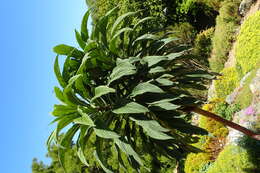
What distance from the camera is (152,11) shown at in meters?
14.5

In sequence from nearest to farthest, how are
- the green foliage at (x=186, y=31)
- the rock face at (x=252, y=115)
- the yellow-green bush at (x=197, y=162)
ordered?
the rock face at (x=252, y=115) < the yellow-green bush at (x=197, y=162) < the green foliage at (x=186, y=31)

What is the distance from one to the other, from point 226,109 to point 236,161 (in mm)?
2957

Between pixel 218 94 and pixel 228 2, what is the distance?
3314 millimetres

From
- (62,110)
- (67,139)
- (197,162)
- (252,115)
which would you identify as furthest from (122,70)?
(197,162)

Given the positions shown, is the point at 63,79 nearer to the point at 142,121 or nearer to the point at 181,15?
the point at 142,121

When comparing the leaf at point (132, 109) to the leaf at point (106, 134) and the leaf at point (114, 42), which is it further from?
the leaf at point (114, 42)

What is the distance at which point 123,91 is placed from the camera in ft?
12.2

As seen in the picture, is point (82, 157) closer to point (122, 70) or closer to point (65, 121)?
point (65, 121)

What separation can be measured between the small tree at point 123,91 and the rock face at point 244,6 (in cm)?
664

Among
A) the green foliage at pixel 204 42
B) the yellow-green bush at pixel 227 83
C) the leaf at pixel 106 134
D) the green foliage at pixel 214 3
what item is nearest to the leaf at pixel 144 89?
the leaf at pixel 106 134

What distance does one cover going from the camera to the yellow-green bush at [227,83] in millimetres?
9207

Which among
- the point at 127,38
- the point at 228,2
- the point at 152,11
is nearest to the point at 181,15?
the point at 152,11

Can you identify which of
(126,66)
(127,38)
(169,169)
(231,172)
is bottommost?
(169,169)

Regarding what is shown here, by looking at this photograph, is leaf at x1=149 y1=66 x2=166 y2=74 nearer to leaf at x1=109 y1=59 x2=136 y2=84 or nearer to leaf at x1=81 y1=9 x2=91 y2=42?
leaf at x1=109 y1=59 x2=136 y2=84
